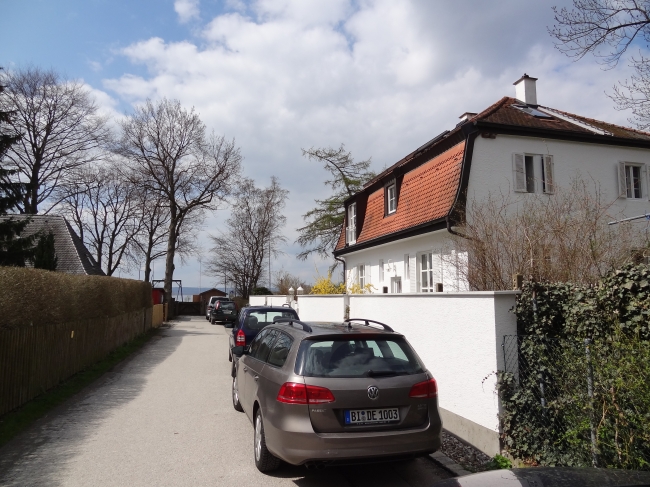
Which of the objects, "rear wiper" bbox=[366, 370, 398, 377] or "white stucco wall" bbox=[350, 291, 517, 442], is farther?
"white stucco wall" bbox=[350, 291, 517, 442]

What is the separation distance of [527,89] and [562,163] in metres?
5.43

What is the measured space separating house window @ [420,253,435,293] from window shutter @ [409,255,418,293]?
9.1 inches

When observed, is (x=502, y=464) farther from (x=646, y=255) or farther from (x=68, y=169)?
(x=68, y=169)

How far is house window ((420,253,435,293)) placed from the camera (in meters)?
15.2

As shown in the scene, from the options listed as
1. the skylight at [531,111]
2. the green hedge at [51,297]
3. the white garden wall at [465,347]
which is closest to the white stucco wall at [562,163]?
the skylight at [531,111]

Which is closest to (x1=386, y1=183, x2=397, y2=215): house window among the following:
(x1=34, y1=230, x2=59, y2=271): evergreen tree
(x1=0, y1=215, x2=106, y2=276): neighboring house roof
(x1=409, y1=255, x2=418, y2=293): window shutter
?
(x1=409, y1=255, x2=418, y2=293): window shutter

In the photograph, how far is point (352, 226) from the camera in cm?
2334

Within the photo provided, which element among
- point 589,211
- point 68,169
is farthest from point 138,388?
point 68,169

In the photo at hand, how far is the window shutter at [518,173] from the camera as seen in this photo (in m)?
13.9

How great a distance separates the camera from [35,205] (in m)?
34.2

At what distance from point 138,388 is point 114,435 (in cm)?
390

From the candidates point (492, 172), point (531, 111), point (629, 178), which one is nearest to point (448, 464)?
point (492, 172)

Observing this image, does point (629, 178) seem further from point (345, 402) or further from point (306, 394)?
point (306, 394)

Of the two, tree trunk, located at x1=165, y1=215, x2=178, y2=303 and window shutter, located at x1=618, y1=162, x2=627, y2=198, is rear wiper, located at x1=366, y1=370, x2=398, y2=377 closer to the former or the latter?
window shutter, located at x1=618, y1=162, x2=627, y2=198
